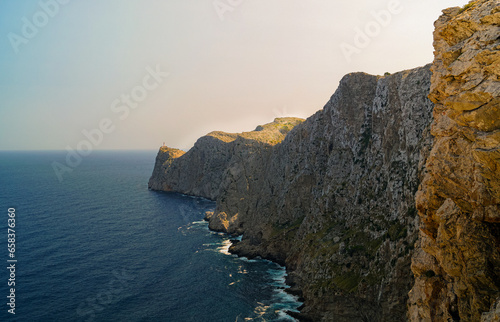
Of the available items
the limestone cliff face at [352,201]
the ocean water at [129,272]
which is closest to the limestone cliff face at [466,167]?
the limestone cliff face at [352,201]

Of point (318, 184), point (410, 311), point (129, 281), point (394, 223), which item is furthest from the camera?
point (318, 184)

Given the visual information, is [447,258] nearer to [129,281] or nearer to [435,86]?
[435,86]

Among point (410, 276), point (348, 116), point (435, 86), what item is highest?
point (348, 116)

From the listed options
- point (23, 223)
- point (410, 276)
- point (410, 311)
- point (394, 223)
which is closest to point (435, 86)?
point (410, 311)
